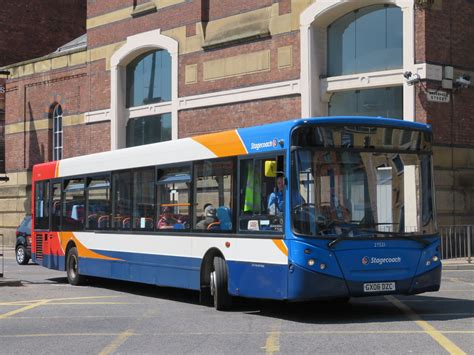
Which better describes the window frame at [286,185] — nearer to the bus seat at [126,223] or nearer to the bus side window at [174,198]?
the bus side window at [174,198]

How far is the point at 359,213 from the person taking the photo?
440 inches

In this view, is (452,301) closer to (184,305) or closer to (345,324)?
(345,324)

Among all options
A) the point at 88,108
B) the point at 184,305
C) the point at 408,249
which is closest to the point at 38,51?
the point at 88,108

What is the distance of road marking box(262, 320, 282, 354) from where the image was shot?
29.2 ft

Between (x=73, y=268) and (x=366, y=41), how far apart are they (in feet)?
39.9

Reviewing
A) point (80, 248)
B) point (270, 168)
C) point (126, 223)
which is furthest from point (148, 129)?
point (270, 168)

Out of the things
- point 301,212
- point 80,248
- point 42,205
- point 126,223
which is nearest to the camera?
point 301,212

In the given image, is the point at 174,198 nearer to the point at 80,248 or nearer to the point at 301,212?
the point at 301,212

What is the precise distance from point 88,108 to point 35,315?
2433 cm

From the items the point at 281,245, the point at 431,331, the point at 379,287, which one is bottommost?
the point at 431,331

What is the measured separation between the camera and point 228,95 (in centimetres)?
2947

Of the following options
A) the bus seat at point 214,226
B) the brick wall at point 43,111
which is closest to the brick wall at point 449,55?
the bus seat at point 214,226

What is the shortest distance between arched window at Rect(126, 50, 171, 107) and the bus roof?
15.1 metres

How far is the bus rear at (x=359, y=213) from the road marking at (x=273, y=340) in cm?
55
